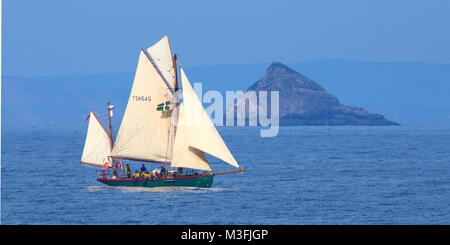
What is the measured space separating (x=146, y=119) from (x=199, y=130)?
5403mm

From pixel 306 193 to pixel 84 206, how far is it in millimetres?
17117

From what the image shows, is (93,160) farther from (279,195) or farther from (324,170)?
(324,170)

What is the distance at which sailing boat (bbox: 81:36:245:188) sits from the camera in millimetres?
56656

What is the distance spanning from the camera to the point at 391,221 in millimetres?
48094

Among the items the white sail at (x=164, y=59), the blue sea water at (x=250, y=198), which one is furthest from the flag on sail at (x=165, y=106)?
the blue sea water at (x=250, y=198)

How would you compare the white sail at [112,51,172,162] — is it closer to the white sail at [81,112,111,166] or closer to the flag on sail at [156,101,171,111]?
the flag on sail at [156,101,171,111]

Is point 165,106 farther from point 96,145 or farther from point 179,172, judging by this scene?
point 96,145

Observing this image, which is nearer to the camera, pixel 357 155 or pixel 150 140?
pixel 150 140

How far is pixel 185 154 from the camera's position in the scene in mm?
57438

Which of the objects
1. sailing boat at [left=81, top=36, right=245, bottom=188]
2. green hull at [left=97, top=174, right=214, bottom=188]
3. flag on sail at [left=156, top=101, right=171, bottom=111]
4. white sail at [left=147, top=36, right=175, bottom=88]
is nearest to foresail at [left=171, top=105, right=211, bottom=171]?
sailing boat at [left=81, top=36, right=245, bottom=188]

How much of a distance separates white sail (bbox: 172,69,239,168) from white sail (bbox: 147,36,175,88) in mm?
2924
